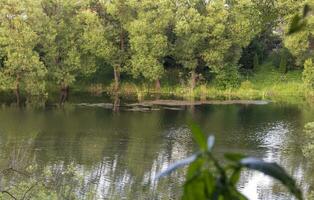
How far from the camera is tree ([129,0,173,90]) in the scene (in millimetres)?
26828

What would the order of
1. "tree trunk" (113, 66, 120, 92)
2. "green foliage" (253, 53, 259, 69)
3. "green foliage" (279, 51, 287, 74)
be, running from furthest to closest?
"green foliage" (253, 53, 259, 69)
"green foliage" (279, 51, 287, 74)
"tree trunk" (113, 66, 120, 92)

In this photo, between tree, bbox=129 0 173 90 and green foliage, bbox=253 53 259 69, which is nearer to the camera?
tree, bbox=129 0 173 90

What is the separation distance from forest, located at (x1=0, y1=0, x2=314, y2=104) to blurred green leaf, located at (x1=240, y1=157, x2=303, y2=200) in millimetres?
24766

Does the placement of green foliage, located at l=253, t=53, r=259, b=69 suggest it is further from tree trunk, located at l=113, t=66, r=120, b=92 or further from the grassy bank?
tree trunk, located at l=113, t=66, r=120, b=92

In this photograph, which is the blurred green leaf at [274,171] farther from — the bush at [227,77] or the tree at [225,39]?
the bush at [227,77]

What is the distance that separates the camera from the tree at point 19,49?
2447 cm

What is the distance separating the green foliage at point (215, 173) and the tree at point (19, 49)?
2458cm

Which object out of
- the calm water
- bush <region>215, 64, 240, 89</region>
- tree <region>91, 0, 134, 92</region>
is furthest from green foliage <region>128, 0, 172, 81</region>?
the calm water

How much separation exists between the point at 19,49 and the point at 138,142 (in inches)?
413

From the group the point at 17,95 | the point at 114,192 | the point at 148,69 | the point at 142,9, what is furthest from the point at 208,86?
the point at 114,192

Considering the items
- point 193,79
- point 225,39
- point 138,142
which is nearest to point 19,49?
point 193,79

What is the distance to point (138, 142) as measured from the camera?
16484 millimetres

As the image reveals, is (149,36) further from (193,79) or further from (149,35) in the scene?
(193,79)

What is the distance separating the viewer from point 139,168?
13688 millimetres
